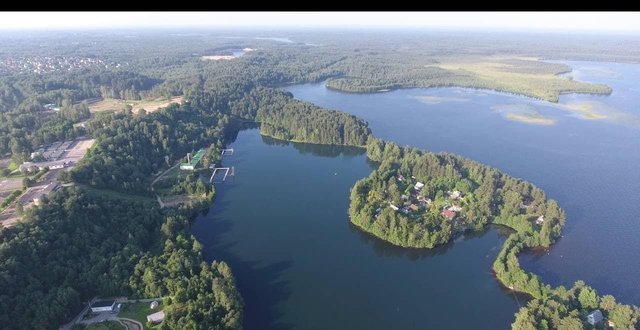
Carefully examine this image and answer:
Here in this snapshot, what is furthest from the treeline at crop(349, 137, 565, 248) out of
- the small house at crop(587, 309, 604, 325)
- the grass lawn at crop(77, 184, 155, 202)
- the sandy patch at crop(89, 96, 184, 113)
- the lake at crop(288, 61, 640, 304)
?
the sandy patch at crop(89, 96, 184, 113)

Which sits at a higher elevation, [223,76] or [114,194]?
[223,76]

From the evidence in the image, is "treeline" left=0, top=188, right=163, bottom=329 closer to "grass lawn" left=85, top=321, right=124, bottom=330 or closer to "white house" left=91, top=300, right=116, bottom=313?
"white house" left=91, top=300, right=116, bottom=313

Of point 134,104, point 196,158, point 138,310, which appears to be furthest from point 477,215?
point 134,104

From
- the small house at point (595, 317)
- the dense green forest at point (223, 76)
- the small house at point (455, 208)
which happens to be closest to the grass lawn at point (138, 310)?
the small house at point (455, 208)

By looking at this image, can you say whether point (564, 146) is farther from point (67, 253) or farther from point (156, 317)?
point (67, 253)
